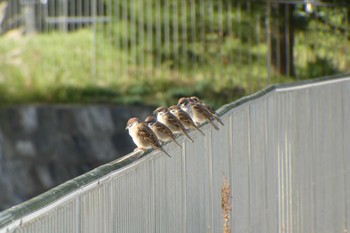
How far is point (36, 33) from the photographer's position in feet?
78.0

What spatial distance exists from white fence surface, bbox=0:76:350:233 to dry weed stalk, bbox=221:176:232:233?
0.04 m

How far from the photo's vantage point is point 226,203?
7711mm

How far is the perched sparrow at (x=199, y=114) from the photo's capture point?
9.10 metres

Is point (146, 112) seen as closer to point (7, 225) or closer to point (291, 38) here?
point (291, 38)

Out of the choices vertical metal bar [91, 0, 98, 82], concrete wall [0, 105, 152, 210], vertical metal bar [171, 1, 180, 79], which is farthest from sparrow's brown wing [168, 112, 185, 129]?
vertical metal bar [91, 0, 98, 82]

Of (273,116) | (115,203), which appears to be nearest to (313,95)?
(273,116)

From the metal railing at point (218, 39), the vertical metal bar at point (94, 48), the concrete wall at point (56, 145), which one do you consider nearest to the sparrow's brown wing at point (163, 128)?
the concrete wall at point (56, 145)

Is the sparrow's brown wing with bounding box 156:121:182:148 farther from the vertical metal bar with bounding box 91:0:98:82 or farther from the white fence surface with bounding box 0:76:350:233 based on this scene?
the vertical metal bar with bounding box 91:0:98:82

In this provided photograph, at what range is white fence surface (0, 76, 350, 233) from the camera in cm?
490

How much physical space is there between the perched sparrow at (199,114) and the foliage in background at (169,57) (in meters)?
9.39

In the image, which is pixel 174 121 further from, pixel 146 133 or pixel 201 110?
pixel 146 133

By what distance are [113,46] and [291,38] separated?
3.85 m

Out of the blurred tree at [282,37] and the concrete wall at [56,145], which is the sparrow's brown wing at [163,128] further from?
the blurred tree at [282,37]

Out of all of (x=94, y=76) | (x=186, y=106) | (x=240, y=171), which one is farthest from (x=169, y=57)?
(x=240, y=171)
